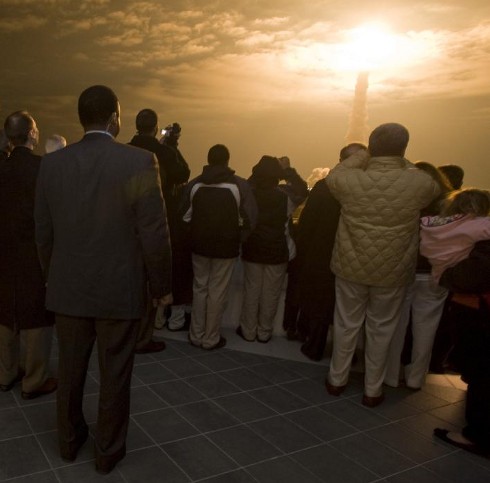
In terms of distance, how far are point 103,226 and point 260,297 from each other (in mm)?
2533

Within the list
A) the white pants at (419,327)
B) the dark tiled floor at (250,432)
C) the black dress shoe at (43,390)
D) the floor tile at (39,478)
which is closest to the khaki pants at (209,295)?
the dark tiled floor at (250,432)

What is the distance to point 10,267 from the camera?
2.95 m

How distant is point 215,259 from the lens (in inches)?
165

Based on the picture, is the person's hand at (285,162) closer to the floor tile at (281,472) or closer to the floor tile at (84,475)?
the floor tile at (281,472)

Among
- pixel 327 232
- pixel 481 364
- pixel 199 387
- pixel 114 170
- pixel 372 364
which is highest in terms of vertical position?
pixel 114 170

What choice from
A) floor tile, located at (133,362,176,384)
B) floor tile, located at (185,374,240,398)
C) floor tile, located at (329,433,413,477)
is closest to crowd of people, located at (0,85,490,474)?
floor tile, located at (133,362,176,384)

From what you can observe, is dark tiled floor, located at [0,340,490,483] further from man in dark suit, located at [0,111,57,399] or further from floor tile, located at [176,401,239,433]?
man in dark suit, located at [0,111,57,399]

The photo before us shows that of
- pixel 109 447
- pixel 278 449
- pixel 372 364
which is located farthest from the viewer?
pixel 372 364

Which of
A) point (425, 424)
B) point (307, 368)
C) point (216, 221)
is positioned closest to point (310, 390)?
point (307, 368)

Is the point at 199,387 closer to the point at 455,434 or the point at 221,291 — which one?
the point at 221,291

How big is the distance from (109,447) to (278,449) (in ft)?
3.16

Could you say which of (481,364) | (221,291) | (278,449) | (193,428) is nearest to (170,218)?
(221,291)

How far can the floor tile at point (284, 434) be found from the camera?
9.14 feet

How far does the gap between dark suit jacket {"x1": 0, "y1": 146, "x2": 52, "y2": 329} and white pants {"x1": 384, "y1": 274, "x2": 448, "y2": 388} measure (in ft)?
8.42
